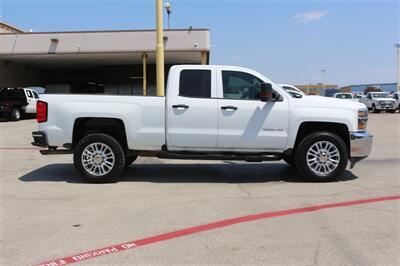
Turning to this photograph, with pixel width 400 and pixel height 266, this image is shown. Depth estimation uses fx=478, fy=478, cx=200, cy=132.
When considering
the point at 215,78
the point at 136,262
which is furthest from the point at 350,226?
the point at 215,78

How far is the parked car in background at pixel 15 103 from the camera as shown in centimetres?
2609

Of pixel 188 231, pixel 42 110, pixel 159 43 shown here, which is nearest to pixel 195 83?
pixel 42 110

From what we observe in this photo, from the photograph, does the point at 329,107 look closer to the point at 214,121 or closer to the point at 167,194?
the point at 214,121

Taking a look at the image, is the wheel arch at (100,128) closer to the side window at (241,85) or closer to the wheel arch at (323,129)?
the side window at (241,85)

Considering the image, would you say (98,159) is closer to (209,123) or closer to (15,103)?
(209,123)

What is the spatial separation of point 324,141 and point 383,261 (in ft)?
13.3

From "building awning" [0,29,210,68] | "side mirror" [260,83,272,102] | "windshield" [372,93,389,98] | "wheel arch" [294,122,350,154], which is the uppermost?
"building awning" [0,29,210,68]

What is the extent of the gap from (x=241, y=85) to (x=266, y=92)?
1.72 feet

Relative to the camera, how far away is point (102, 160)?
8352mm

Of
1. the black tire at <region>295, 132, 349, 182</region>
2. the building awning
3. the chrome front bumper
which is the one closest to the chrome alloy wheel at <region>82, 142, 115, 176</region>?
the black tire at <region>295, 132, 349, 182</region>

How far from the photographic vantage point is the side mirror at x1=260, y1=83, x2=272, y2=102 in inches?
319

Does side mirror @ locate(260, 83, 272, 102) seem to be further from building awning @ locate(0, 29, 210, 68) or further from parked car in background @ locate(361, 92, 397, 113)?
parked car in background @ locate(361, 92, 397, 113)

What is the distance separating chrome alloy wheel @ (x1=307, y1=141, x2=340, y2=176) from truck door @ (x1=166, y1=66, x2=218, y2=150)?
1.74 metres

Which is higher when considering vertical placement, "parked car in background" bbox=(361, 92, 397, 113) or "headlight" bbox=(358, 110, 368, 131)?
"parked car in background" bbox=(361, 92, 397, 113)
